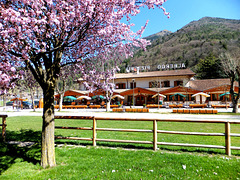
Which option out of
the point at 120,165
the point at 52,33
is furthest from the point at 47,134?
the point at 52,33

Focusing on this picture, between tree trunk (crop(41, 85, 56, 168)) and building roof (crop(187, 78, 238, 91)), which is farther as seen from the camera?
building roof (crop(187, 78, 238, 91))

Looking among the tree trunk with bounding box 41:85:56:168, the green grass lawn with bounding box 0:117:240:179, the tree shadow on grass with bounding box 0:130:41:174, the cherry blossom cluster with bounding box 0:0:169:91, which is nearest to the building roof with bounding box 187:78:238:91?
the green grass lawn with bounding box 0:117:240:179

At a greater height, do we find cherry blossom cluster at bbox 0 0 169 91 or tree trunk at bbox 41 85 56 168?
cherry blossom cluster at bbox 0 0 169 91

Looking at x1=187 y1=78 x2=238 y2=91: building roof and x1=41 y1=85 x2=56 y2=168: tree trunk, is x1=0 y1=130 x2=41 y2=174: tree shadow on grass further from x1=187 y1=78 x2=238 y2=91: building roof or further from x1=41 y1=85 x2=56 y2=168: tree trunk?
x1=187 y1=78 x2=238 y2=91: building roof

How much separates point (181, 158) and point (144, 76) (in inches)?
1606

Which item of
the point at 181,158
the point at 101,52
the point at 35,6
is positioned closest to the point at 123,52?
the point at 101,52

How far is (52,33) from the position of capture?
4152mm

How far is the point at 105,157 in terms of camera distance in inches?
212

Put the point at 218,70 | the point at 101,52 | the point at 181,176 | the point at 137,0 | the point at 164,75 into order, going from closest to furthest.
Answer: the point at 181,176, the point at 137,0, the point at 101,52, the point at 164,75, the point at 218,70

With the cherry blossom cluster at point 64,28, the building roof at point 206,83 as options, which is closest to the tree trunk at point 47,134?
the cherry blossom cluster at point 64,28

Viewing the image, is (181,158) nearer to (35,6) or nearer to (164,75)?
(35,6)

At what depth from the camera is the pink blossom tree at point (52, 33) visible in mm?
3846

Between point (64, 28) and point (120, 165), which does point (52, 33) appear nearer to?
point (64, 28)

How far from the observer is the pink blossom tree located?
3.85m
